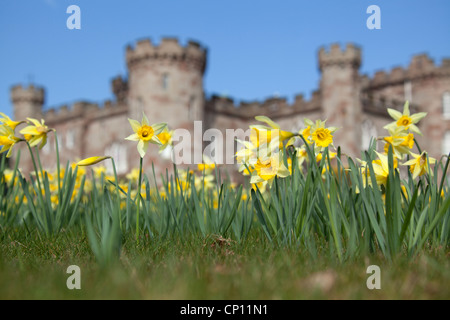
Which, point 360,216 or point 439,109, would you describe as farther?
point 439,109

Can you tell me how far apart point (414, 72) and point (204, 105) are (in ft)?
48.4

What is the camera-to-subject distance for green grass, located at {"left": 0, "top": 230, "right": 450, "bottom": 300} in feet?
5.41

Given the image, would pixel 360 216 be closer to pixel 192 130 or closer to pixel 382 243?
pixel 382 243

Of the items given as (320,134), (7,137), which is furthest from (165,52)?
(320,134)

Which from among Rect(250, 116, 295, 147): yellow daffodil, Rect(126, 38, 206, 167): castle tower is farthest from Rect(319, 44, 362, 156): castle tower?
Rect(250, 116, 295, 147): yellow daffodil

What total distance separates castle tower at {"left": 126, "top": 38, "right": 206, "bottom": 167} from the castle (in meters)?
0.05

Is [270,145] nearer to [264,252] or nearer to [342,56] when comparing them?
[264,252]

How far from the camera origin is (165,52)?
25547 mm

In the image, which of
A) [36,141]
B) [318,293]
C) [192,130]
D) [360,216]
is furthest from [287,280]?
[192,130]

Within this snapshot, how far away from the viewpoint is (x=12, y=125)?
3.00 m

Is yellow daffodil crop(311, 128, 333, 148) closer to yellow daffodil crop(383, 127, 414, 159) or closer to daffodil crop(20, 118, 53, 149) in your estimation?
yellow daffodil crop(383, 127, 414, 159)

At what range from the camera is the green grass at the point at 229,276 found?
1650 millimetres

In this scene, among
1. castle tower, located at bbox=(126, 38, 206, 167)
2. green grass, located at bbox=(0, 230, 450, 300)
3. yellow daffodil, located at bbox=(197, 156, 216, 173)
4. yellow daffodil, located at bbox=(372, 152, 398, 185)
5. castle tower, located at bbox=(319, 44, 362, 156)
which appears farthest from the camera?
castle tower, located at bbox=(319, 44, 362, 156)
